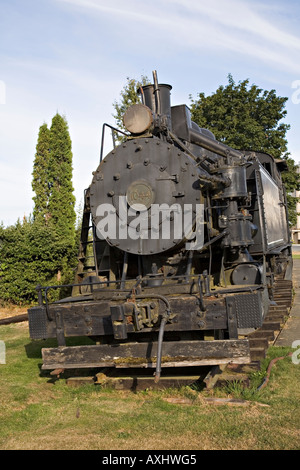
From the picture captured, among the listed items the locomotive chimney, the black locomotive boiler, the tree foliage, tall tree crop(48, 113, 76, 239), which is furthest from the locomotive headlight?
tall tree crop(48, 113, 76, 239)

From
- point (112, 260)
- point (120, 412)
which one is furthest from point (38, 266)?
point (120, 412)

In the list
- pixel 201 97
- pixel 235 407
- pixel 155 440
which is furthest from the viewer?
pixel 201 97

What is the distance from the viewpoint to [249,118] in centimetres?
1966

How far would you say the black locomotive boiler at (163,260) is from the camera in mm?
Answer: 4488

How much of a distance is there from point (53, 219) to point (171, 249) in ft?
32.5

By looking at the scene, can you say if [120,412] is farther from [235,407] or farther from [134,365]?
[235,407]

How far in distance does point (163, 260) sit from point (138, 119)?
180 cm

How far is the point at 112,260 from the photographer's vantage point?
591 cm

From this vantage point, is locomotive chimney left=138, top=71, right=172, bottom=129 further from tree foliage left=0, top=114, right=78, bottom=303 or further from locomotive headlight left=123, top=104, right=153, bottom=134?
tree foliage left=0, top=114, right=78, bottom=303

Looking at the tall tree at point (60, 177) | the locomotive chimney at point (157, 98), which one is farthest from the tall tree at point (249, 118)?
the locomotive chimney at point (157, 98)

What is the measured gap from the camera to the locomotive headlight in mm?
5559

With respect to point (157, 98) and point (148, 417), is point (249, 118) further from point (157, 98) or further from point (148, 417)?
point (148, 417)

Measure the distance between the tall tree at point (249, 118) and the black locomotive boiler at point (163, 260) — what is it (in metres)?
14.0

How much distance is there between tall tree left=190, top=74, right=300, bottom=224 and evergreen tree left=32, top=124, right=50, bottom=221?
795 centimetres
